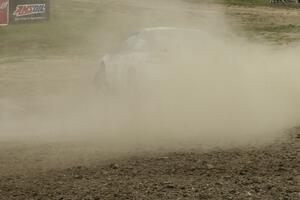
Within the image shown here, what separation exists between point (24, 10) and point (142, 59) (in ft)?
41.2

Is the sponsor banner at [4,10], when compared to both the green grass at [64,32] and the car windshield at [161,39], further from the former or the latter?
the car windshield at [161,39]

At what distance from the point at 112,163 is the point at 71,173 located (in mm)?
509

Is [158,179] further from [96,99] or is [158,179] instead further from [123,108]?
[96,99]

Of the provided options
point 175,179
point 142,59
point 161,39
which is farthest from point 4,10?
point 175,179

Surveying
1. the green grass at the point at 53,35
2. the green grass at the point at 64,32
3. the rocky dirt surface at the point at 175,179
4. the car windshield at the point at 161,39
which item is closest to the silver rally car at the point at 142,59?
the car windshield at the point at 161,39

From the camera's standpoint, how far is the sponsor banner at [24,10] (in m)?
21.9

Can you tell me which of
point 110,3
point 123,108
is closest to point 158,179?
point 123,108

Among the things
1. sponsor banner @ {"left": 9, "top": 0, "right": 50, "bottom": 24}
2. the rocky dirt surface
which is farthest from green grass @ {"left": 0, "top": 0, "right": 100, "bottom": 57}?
the rocky dirt surface

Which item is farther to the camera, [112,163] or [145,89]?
[145,89]

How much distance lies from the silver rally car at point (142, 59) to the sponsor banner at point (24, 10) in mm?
9303

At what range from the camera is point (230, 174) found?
6047 mm

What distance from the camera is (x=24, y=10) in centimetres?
2280

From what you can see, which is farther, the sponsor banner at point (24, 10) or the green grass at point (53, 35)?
the sponsor banner at point (24, 10)

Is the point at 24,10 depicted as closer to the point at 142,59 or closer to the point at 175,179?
the point at 142,59
